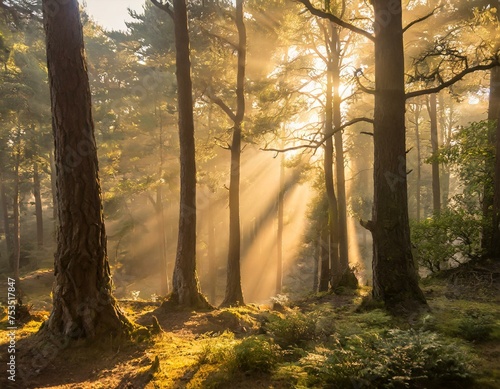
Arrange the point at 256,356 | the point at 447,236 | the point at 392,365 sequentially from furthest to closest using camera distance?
the point at 447,236 < the point at 256,356 < the point at 392,365

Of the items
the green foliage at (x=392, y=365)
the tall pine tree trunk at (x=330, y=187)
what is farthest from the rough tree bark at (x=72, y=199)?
the tall pine tree trunk at (x=330, y=187)

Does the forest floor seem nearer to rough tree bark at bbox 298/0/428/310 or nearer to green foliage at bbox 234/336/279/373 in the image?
green foliage at bbox 234/336/279/373

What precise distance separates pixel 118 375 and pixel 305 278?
30.0m

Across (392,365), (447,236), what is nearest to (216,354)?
(392,365)

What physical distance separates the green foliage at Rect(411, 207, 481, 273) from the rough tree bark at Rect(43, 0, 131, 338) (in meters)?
9.83

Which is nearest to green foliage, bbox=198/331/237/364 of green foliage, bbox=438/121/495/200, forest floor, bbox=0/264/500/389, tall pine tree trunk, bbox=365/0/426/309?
forest floor, bbox=0/264/500/389

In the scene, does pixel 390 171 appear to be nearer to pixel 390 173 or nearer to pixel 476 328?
pixel 390 173

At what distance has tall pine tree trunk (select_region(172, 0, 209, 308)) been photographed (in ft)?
29.5

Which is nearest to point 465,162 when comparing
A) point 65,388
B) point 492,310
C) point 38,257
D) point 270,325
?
point 492,310

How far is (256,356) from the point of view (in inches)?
162

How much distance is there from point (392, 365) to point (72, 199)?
5.01 m

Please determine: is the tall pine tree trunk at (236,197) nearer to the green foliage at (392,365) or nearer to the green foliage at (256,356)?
the green foliage at (256,356)

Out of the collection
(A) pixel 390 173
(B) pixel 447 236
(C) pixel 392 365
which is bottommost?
(C) pixel 392 365

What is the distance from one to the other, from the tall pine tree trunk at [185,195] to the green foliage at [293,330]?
4.29 m
